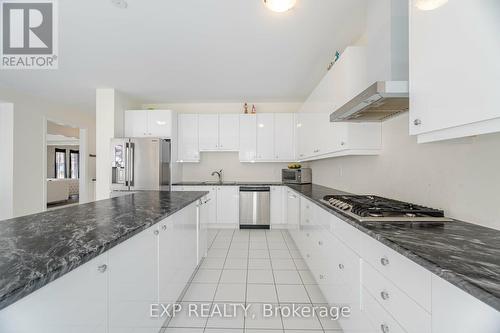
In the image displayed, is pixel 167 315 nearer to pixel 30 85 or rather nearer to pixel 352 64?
pixel 352 64

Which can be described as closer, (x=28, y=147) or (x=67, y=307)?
(x=67, y=307)

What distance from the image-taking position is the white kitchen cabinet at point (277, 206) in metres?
4.34

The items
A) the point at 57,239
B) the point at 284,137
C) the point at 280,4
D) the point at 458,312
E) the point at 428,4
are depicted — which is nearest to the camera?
the point at 458,312

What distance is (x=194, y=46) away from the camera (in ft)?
8.59

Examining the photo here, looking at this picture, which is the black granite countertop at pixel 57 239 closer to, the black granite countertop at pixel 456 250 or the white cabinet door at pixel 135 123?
the black granite countertop at pixel 456 250

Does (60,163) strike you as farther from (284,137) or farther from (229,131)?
(284,137)

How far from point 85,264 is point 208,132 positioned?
154 inches

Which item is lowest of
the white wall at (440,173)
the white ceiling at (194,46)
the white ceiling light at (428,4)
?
the white wall at (440,173)

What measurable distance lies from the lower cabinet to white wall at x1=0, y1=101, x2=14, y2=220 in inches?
161

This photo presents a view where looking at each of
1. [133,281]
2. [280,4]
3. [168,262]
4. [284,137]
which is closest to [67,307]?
[133,281]

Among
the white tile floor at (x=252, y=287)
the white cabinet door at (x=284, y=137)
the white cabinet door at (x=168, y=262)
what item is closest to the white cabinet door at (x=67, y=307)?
the white cabinet door at (x=168, y=262)

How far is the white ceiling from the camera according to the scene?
2.04 meters

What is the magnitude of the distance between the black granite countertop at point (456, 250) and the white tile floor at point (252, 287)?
1054 mm

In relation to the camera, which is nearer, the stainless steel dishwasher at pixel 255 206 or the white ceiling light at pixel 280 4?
the white ceiling light at pixel 280 4
